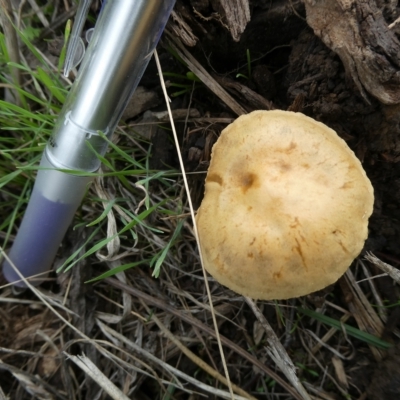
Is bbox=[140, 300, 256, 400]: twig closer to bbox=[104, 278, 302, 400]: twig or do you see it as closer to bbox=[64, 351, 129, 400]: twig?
bbox=[104, 278, 302, 400]: twig

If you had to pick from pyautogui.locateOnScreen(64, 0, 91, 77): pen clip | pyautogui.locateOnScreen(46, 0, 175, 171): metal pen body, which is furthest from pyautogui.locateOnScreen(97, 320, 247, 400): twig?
pyautogui.locateOnScreen(64, 0, 91, 77): pen clip

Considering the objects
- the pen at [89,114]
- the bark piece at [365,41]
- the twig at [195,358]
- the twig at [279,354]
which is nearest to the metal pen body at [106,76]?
the pen at [89,114]

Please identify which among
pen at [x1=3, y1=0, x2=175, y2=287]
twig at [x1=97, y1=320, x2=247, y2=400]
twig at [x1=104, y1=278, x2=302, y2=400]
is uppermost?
pen at [x1=3, y1=0, x2=175, y2=287]

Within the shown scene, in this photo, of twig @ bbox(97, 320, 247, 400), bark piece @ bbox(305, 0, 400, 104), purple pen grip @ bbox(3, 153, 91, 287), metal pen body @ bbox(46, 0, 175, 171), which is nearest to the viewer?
metal pen body @ bbox(46, 0, 175, 171)

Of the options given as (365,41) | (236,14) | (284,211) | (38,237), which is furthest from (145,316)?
(365,41)

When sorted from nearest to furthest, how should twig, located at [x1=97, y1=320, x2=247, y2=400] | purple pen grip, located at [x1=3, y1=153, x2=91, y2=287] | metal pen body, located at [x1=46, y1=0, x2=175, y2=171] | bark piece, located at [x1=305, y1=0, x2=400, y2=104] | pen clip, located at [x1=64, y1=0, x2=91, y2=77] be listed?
metal pen body, located at [x1=46, y1=0, x2=175, y2=171] < bark piece, located at [x1=305, y1=0, x2=400, y2=104] < pen clip, located at [x1=64, y1=0, x2=91, y2=77] < purple pen grip, located at [x1=3, y1=153, x2=91, y2=287] < twig, located at [x1=97, y1=320, x2=247, y2=400]

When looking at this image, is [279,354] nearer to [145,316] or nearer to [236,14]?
[145,316]

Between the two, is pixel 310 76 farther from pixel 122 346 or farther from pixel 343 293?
pixel 122 346
